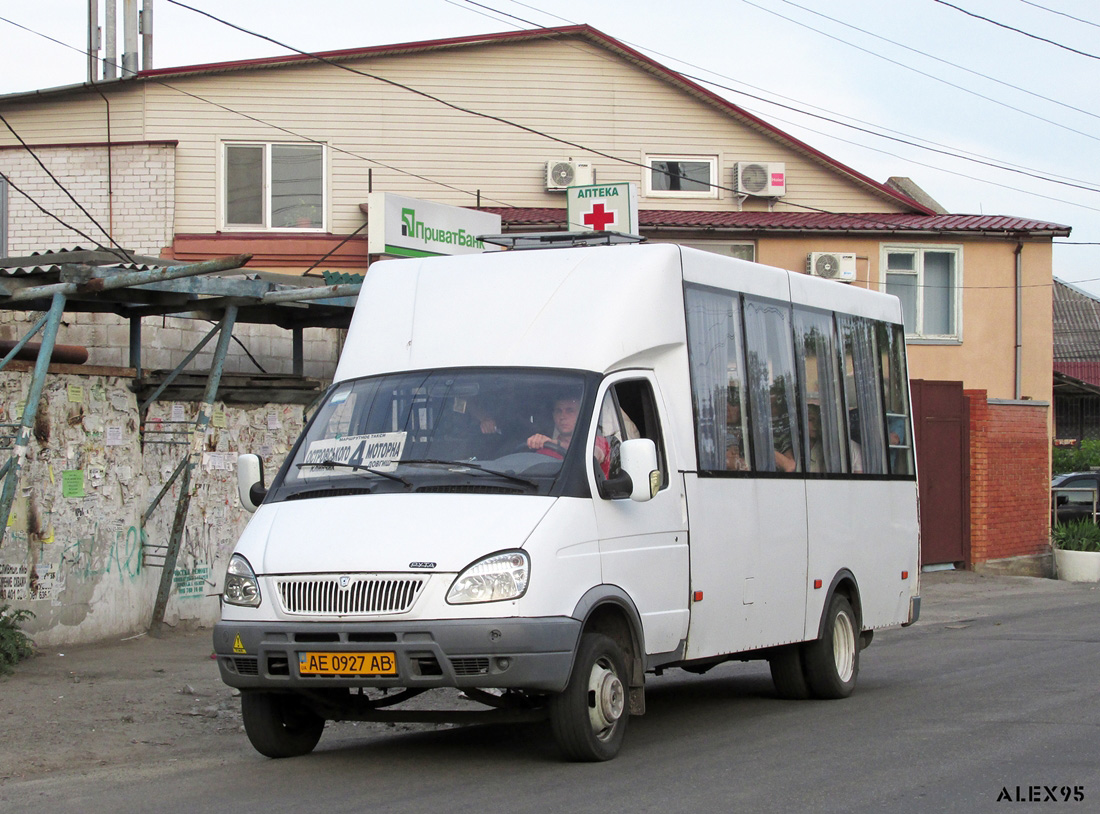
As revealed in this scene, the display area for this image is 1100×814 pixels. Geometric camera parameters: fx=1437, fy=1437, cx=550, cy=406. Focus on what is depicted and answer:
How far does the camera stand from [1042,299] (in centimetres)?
2503

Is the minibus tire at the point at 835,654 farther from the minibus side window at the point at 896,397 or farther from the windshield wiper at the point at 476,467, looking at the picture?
the windshield wiper at the point at 476,467

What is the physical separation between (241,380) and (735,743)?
7.09 metres

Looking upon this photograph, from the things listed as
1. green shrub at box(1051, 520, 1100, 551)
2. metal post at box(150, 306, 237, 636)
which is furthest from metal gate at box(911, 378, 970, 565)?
metal post at box(150, 306, 237, 636)

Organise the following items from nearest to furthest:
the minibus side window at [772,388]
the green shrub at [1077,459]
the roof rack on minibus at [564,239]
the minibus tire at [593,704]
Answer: the minibus tire at [593,704], the roof rack on minibus at [564,239], the minibus side window at [772,388], the green shrub at [1077,459]

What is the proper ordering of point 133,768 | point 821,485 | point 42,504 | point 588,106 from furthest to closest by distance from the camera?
point 588,106 → point 42,504 → point 821,485 → point 133,768

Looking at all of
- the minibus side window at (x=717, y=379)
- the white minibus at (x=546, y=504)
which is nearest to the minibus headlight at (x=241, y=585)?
the white minibus at (x=546, y=504)

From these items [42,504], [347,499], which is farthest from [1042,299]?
[347,499]

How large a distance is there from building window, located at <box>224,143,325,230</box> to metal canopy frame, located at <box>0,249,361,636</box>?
1068 cm

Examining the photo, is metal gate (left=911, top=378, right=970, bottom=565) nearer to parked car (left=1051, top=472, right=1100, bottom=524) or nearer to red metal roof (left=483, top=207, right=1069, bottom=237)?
red metal roof (left=483, top=207, right=1069, bottom=237)

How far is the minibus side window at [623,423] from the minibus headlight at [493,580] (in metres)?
0.84

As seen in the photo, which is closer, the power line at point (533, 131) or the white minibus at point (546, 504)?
the white minibus at point (546, 504)

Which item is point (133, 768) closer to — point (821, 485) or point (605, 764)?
point (605, 764)

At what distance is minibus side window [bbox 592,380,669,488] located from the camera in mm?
7613

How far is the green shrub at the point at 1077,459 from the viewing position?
3878 centimetres
